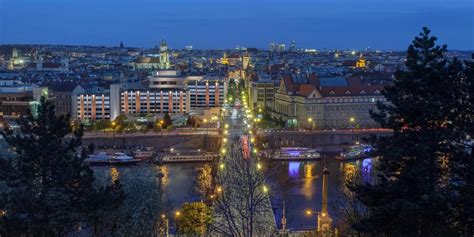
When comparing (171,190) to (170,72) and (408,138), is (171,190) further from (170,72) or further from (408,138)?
(170,72)

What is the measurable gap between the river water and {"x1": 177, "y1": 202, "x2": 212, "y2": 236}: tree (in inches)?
15.5

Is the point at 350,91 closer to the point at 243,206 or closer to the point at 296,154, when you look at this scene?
the point at 296,154

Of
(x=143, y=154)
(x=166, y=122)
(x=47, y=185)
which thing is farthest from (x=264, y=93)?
(x=47, y=185)

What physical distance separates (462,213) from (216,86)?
16.1 metres

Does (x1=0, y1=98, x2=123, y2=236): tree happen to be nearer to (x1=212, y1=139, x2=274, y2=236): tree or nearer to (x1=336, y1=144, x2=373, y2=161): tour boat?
(x1=212, y1=139, x2=274, y2=236): tree

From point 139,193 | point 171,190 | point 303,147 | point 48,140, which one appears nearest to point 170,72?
point 303,147

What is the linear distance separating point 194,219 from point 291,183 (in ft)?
12.8

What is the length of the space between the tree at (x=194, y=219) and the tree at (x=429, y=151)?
9.27 feet

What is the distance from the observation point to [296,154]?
44.7ft

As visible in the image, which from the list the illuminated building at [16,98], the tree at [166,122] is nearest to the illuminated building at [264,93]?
the tree at [166,122]

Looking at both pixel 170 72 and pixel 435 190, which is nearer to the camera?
pixel 435 190

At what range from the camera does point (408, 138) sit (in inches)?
139

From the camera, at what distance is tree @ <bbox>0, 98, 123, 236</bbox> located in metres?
3.58

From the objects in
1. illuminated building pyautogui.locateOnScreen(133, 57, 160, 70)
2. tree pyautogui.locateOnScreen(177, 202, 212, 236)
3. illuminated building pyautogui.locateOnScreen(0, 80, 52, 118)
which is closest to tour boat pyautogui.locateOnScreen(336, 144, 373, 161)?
tree pyautogui.locateOnScreen(177, 202, 212, 236)
